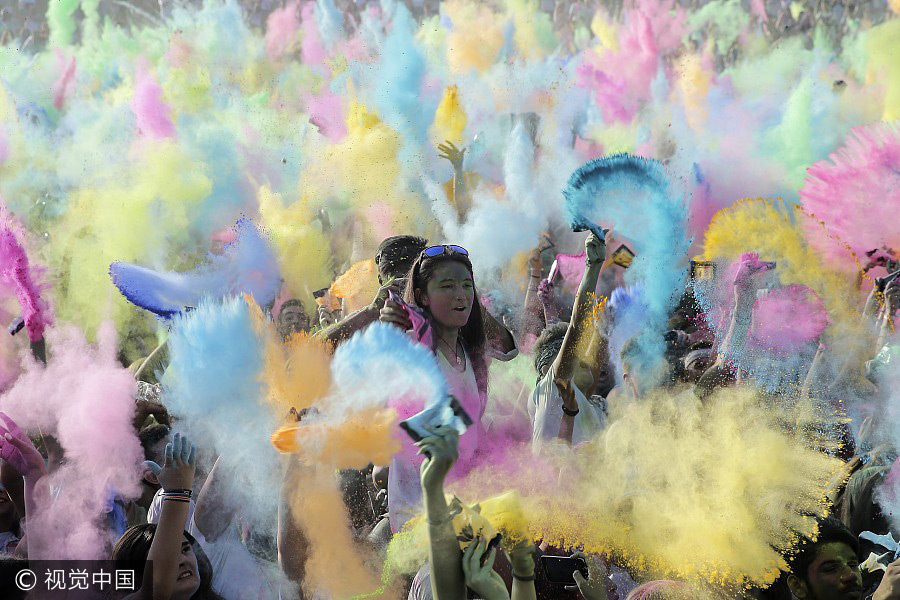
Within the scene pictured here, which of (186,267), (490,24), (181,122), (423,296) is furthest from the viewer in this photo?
(490,24)

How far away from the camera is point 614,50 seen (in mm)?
13078

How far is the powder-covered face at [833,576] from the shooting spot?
246 centimetres

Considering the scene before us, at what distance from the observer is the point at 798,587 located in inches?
98.5

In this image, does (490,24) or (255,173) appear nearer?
(255,173)

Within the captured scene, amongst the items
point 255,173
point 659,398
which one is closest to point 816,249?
point 659,398

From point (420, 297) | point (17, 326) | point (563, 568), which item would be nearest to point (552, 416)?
point (420, 297)

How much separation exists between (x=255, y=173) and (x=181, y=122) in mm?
1344

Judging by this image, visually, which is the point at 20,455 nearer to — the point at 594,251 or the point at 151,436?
the point at 151,436

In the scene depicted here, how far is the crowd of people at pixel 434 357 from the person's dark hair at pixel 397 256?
22 mm

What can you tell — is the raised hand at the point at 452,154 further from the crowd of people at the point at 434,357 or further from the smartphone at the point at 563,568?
the smartphone at the point at 563,568

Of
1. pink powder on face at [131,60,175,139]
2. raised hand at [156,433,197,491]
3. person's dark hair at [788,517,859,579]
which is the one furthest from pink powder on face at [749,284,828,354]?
pink powder on face at [131,60,175,139]

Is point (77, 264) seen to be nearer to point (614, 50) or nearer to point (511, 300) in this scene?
point (511, 300)

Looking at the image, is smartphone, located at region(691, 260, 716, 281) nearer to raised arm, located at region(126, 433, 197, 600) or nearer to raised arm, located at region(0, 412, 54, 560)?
raised arm, located at region(126, 433, 197, 600)

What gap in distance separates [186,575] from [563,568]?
1.13m
